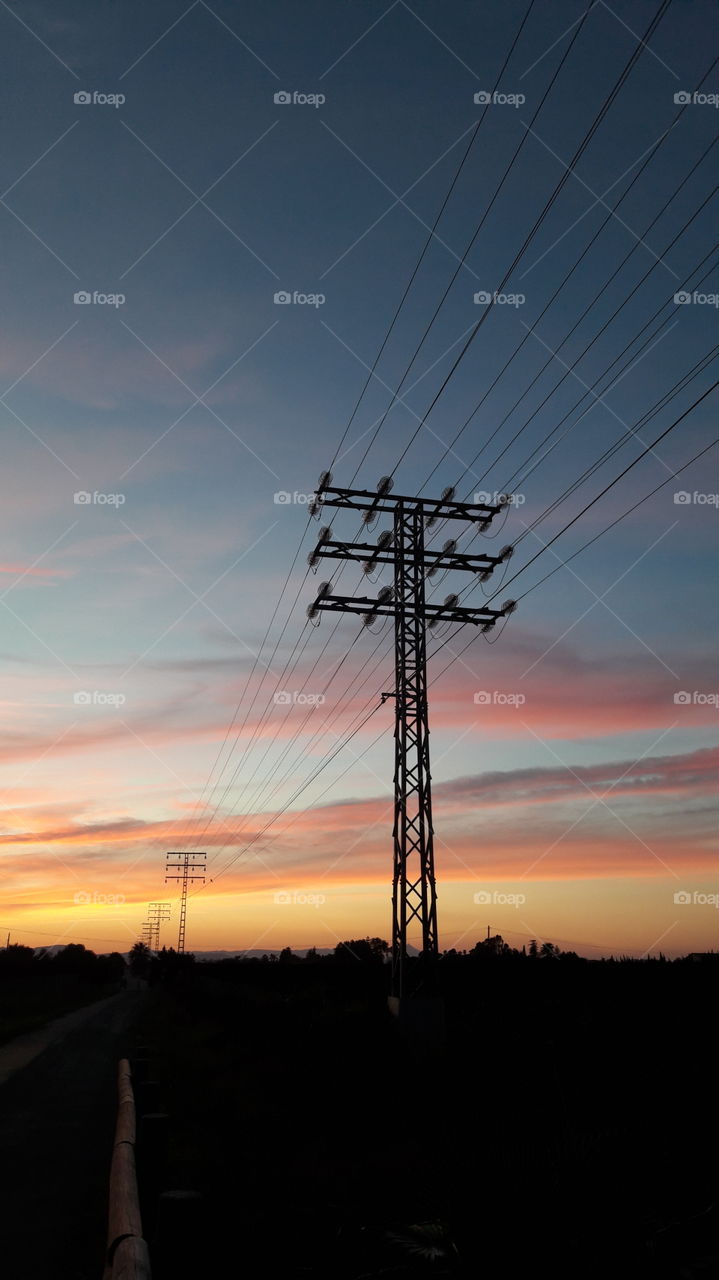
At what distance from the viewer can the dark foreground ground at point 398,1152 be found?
725cm

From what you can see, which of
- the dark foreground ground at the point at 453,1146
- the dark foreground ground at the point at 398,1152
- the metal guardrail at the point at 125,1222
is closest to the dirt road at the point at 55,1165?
the dark foreground ground at the point at 398,1152

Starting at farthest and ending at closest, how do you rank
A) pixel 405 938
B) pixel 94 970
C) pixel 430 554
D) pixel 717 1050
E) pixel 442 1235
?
pixel 94 970, pixel 430 554, pixel 405 938, pixel 717 1050, pixel 442 1235

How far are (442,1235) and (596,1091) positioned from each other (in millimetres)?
8346

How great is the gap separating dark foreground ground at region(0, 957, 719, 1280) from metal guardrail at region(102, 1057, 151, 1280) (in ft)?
0.52

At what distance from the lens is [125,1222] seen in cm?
564

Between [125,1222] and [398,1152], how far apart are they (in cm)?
656

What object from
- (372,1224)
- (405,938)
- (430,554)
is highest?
(430,554)

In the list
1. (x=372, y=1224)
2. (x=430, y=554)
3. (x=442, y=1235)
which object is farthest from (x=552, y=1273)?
(x=430, y=554)

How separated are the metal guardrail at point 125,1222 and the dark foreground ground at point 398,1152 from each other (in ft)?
0.52

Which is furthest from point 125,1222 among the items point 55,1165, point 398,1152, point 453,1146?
point 398,1152

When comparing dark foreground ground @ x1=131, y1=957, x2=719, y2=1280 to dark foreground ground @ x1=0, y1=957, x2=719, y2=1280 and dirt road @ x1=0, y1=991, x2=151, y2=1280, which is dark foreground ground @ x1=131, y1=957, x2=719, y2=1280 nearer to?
dark foreground ground @ x1=0, y1=957, x2=719, y2=1280

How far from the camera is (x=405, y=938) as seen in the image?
19.8 meters

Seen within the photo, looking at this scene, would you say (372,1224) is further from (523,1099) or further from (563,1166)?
(523,1099)

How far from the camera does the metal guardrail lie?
4.63 m
